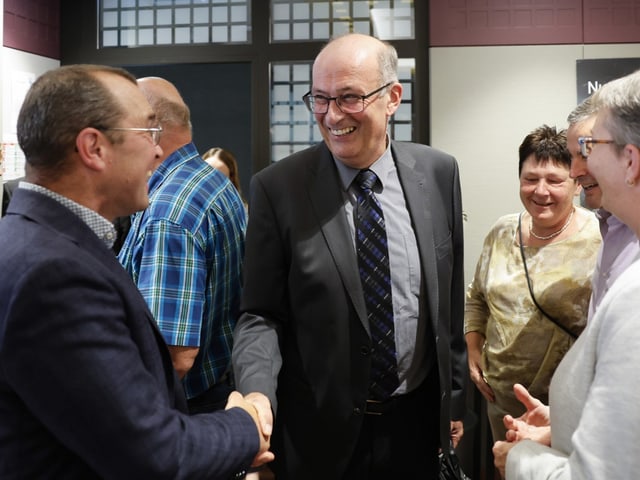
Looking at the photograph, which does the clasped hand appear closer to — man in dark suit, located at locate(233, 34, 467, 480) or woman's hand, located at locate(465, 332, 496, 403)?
man in dark suit, located at locate(233, 34, 467, 480)

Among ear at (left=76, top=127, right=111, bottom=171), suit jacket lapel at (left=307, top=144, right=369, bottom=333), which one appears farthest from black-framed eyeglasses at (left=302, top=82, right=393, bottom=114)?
ear at (left=76, top=127, right=111, bottom=171)

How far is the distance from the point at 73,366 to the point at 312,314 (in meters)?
0.78

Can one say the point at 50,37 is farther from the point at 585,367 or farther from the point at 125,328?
the point at 585,367

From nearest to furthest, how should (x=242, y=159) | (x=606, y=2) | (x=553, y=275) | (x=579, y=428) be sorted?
(x=579, y=428) → (x=553, y=275) → (x=606, y=2) → (x=242, y=159)

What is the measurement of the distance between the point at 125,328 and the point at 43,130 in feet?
1.18

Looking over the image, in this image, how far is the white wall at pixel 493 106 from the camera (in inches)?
169

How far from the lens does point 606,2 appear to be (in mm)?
4281

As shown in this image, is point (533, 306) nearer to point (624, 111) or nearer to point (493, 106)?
point (624, 111)

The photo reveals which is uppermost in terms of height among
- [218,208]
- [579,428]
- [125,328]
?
[218,208]

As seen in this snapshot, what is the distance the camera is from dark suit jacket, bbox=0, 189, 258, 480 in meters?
1.03

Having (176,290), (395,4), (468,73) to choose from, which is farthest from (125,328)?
(395,4)

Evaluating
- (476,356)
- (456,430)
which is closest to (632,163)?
(456,430)

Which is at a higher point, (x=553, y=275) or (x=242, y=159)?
(x=242, y=159)

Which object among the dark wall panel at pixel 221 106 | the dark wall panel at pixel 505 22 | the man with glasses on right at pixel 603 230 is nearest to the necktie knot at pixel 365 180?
the man with glasses on right at pixel 603 230
